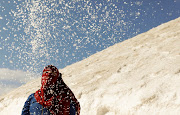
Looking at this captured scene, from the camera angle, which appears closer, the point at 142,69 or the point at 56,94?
the point at 56,94

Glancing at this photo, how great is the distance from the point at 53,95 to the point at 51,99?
0.19 ft

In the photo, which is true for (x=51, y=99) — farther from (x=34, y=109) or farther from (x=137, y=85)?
(x=137, y=85)

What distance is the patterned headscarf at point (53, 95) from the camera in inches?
91.3

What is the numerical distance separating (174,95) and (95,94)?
1613 mm

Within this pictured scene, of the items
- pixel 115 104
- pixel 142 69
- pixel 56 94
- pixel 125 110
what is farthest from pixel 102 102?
pixel 56 94

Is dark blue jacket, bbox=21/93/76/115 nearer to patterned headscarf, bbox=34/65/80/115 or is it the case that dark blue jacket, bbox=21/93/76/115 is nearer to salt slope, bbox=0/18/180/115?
patterned headscarf, bbox=34/65/80/115

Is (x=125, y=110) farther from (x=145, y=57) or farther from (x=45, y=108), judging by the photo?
(x=145, y=57)

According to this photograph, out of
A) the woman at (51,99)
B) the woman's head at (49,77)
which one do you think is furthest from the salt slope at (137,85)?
the woman's head at (49,77)

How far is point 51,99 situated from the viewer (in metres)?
2.32

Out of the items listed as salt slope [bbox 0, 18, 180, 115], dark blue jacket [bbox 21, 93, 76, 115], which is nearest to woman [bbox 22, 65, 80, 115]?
dark blue jacket [bbox 21, 93, 76, 115]

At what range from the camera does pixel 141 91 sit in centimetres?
339

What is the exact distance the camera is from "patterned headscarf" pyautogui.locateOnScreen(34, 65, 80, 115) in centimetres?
232

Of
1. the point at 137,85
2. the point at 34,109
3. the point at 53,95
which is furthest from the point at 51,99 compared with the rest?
the point at 137,85

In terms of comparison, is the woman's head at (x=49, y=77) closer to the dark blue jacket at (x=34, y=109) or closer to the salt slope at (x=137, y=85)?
the dark blue jacket at (x=34, y=109)
